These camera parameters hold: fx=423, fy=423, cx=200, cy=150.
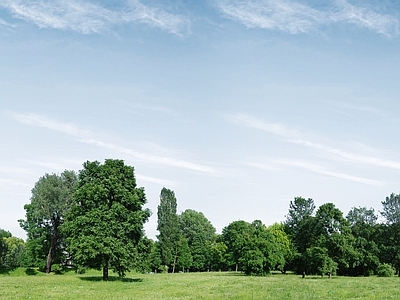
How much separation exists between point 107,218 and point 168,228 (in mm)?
75606

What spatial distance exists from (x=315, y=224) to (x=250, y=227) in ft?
145

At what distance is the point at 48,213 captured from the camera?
8050cm

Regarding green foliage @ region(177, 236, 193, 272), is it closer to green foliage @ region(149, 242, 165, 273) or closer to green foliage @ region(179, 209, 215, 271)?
green foliage @ region(149, 242, 165, 273)

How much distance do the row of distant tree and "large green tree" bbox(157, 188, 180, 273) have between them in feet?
0.95

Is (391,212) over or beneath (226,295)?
over

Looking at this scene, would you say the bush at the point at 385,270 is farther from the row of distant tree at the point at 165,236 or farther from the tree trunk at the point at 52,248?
the tree trunk at the point at 52,248

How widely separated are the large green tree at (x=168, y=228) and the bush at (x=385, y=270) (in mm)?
57779

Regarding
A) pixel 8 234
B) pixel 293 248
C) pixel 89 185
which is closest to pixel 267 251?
pixel 293 248

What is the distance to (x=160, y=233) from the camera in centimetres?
12375

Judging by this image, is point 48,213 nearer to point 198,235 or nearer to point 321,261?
point 321,261

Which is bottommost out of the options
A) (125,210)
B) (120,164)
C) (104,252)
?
(104,252)

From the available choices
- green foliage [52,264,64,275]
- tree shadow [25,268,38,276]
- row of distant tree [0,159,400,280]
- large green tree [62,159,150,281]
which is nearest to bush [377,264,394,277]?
row of distant tree [0,159,400,280]

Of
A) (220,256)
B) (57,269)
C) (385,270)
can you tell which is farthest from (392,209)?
(57,269)

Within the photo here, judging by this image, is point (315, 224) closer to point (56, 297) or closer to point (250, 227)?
point (250, 227)
